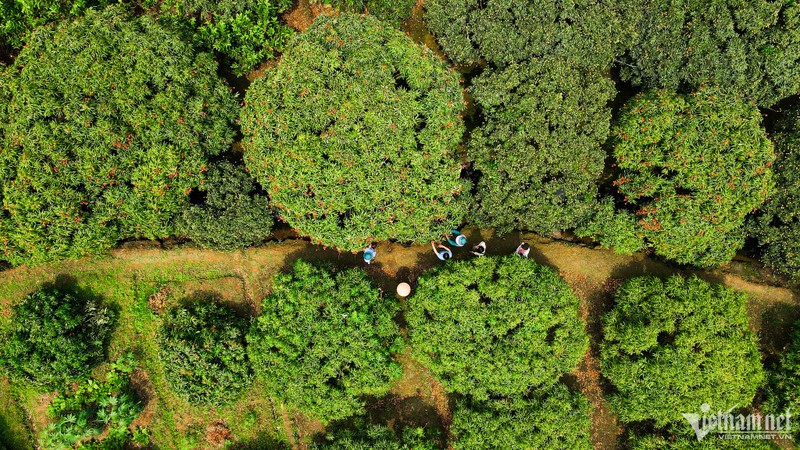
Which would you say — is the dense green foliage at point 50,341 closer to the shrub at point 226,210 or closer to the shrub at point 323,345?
the shrub at point 226,210

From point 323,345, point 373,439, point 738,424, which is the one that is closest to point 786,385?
point 738,424

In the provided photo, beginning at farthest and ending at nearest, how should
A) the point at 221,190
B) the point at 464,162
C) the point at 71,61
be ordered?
the point at 464,162 < the point at 221,190 < the point at 71,61

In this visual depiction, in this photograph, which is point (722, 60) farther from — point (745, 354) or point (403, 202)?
point (403, 202)

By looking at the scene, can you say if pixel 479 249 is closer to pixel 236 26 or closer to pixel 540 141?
pixel 540 141

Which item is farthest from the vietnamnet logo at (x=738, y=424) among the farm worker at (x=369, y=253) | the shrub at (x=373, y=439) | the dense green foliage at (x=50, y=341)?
the dense green foliage at (x=50, y=341)

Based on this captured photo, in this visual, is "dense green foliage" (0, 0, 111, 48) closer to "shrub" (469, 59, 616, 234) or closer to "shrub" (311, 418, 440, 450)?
"shrub" (469, 59, 616, 234)

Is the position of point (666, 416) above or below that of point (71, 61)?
below

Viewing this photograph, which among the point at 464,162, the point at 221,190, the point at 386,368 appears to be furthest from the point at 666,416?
the point at 221,190
